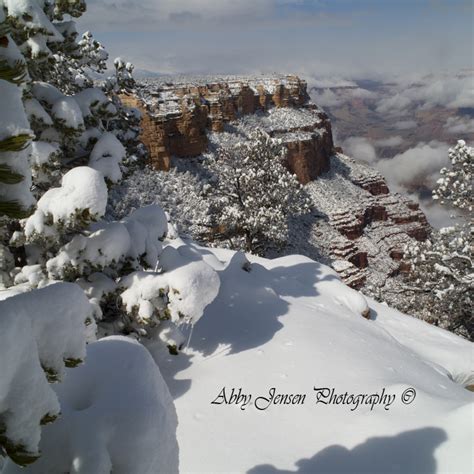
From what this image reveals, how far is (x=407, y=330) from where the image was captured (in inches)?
447

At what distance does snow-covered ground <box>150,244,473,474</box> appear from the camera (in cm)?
464

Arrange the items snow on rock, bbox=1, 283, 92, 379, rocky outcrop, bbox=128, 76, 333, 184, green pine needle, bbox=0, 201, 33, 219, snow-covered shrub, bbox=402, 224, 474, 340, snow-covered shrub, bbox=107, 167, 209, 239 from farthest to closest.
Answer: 1. rocky outcrop, bbox=128, 76, 333, 184
2. snow-covered shrub, bbox=107, 167, 209, 239
3. snow-covered shrub, bbox=402, 224, 474, 340
4. snow on rock, bbox=1, 283, 92, 379
5. green pine needle, bbox=0, 201, 33, 219

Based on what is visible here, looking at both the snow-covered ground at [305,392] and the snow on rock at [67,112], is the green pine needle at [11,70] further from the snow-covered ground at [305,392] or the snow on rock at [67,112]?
the snow on rock at [67,112]

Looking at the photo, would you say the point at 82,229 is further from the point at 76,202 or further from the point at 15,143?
the point at 15,143

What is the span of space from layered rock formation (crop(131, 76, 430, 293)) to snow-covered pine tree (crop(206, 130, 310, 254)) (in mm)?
19380

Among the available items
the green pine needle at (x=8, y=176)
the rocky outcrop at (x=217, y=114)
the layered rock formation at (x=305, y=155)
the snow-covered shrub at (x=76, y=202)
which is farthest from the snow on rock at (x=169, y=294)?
the rocky outcrop at (x=217, y=114)

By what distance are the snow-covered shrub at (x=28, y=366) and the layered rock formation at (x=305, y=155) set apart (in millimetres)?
36620

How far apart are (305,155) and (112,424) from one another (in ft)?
181

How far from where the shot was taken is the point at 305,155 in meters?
55.2

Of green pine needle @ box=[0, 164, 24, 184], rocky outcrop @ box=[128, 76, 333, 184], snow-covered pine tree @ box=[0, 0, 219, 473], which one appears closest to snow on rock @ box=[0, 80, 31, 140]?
green pine needle @ box=[0, 164, 24, 184]

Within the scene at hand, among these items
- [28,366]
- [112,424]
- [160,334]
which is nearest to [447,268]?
[160,334]

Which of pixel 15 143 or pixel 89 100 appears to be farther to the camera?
pixel 89 100

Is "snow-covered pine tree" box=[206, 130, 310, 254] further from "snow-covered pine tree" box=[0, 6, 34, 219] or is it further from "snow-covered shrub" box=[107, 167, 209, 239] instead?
"snow-covered pine tree" box=[0, 6, 34, 219]

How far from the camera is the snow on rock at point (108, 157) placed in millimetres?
6629
